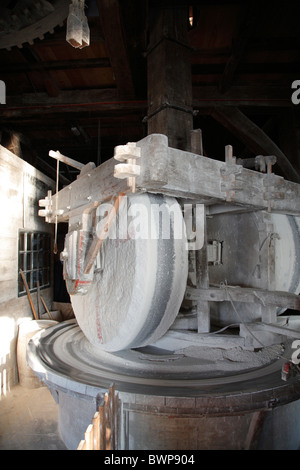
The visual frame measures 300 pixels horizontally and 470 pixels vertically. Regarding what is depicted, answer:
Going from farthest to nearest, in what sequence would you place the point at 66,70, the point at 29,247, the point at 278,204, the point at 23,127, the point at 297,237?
the point at 23,127, the point at 29,247, the point at 66,70, the point at 297,237, the point at 278,204

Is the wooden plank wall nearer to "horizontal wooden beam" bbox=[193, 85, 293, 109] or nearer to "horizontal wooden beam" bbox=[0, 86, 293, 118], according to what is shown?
"horizontal wooden beam" bbox=[0, 86, 293, 118]

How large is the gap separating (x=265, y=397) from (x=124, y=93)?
192 inches

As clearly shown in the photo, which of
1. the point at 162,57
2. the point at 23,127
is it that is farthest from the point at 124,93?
the point at 23,127

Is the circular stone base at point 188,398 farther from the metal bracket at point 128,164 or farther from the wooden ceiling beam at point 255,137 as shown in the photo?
the wooden ceiling beam at point 255,137

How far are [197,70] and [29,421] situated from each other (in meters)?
6.00

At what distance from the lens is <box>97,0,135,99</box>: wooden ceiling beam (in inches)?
125

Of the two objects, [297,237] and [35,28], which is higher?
[35,28]

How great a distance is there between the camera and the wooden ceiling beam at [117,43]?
3183mm

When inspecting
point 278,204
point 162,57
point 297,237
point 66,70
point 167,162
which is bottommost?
point 297,237

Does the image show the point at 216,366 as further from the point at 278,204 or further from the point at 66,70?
the point at 66,70

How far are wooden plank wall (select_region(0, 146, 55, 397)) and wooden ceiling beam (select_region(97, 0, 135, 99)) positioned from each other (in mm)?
2363

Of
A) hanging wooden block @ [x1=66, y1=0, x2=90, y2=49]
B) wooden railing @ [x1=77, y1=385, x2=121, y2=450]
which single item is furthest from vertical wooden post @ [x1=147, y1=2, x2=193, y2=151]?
wooden railing @ [x1=77, y1=385, x2=121, y2=450]

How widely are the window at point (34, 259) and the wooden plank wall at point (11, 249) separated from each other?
0.23 meters

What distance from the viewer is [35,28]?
10.5 feet
